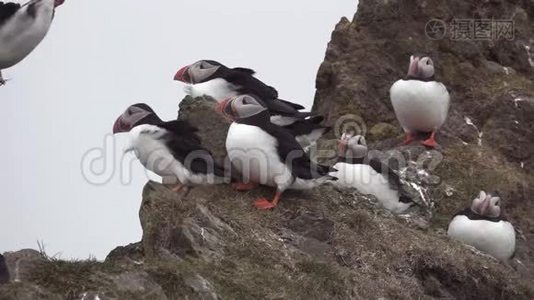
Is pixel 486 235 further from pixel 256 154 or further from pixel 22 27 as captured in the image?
pixel 22 27

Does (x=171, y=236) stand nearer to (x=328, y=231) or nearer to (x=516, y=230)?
(x=328, y=231)

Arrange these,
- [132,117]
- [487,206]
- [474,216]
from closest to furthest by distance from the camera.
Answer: [132,117], [474,216], [487,206]

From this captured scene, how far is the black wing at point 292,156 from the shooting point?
31.6 ft

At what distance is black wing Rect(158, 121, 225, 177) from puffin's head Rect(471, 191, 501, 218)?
10.6 feet

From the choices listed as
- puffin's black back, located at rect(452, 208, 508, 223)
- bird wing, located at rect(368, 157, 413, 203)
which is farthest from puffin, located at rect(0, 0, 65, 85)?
puffin's black back, located at rect(452, 208, 508, 223)

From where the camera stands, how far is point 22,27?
6840 mm

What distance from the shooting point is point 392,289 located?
895 cm

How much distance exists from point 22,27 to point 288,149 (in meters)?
3.35

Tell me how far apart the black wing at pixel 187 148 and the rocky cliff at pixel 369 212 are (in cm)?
24

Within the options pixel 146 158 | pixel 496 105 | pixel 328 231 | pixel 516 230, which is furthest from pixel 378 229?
pixel 496 105

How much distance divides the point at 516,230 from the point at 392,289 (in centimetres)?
419

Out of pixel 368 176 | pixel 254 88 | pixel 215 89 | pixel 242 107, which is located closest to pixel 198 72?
pixel 215 89

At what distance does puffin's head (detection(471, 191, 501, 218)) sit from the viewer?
11.7 metres

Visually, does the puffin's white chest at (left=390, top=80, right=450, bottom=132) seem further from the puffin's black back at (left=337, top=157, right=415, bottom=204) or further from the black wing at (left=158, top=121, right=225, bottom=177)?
the black wing at (left=158, top=121, right=225, bottom=177)
